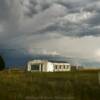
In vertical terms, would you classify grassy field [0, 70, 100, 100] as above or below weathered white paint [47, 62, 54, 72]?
below

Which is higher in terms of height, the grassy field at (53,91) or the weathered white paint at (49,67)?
the weathered white paint at (49,67)

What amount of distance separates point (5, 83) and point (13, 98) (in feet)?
17.3

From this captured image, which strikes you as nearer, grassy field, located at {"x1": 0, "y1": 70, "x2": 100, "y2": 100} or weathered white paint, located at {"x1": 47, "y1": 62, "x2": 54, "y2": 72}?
grassy field, located at {"x1": 0, "y1": 70, "x2": 100, "y2": 100}

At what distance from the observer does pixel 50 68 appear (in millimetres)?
90000

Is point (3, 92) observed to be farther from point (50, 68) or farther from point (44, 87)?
point (50, 68)

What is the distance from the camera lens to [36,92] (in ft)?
59.4

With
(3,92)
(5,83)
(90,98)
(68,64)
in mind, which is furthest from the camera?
(68,64)

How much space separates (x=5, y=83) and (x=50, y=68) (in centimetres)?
6837

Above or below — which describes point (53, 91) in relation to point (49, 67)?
below

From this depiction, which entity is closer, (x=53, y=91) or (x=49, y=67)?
(x=53, y=91)

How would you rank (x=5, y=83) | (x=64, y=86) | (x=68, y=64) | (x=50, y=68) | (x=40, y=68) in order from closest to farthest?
(x=64, y=86)
(x=5, y=83)
(x=40, y=68)
(x=50, y=68)
(x=68, y=64)

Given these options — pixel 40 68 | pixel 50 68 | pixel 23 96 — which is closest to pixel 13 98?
pixel 23 96

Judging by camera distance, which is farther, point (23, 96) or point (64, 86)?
point (64, 86)

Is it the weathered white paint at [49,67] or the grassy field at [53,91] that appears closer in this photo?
the grassy field at [53,91]
